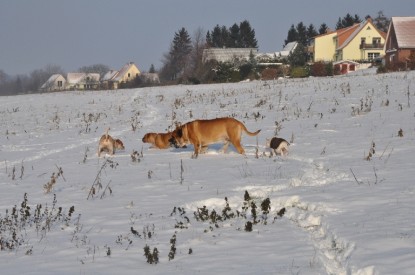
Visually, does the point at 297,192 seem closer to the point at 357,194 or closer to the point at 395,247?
the point at 357,194

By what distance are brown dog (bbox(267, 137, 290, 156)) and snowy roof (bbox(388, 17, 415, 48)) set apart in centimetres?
5509

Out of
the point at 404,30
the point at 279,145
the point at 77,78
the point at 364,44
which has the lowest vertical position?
the point at 279,145

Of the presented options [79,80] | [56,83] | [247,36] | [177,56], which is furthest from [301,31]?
[56,83]

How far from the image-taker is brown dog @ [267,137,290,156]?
9.06 meters

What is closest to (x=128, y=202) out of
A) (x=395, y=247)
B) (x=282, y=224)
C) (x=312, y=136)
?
(x=282, y=224)

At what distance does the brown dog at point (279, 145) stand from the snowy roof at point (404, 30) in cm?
5509

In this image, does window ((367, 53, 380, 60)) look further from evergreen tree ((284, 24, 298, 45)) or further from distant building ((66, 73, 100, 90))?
distant building ((66, 73, 100, 90))

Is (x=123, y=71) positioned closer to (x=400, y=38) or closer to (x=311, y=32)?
(x=311, y=32)

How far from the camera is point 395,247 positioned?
3.90 m

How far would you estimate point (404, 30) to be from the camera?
5972cm

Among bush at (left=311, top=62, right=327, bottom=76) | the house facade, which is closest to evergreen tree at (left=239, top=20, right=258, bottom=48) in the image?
the house facade

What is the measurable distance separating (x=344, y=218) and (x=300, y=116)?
11.0m

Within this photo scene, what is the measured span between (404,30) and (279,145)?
58064mm

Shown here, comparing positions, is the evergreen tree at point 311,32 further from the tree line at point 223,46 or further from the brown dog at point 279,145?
the brown dog at point 279,145
